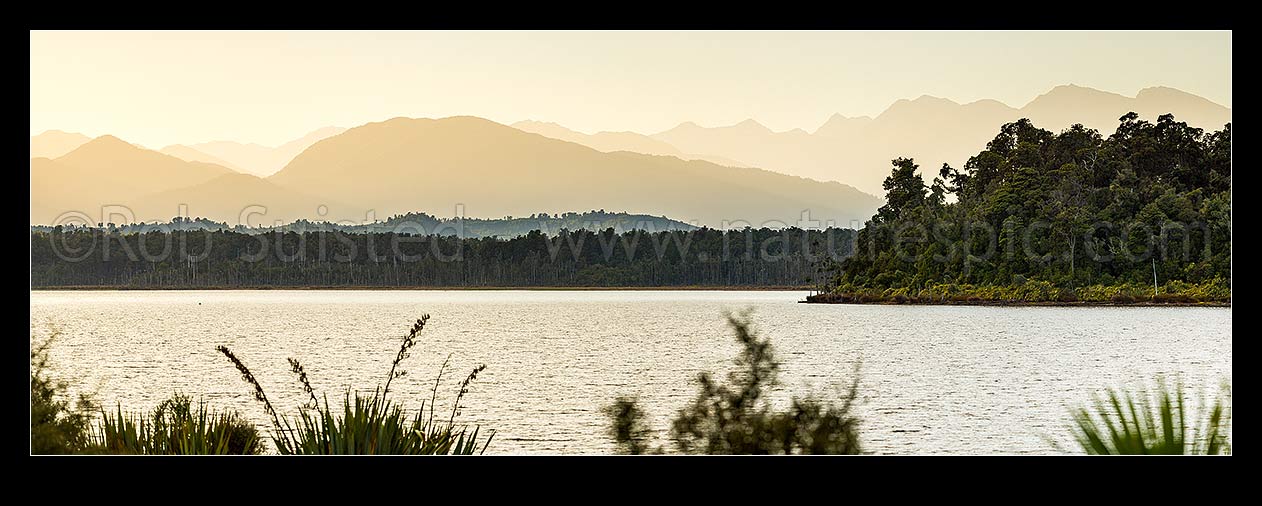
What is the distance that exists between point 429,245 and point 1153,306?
81219 millimetres

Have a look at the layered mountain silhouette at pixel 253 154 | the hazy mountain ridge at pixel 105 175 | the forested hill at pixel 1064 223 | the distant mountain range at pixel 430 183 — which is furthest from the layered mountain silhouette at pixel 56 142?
the forested hill at pixel 1064 223

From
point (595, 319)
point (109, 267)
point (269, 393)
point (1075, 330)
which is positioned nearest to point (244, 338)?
point (595, 319)

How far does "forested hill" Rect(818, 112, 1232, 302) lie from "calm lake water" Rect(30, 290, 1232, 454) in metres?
2.33

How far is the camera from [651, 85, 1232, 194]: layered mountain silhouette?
113 m

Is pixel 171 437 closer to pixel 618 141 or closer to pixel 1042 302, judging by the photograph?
pixel 1042 302

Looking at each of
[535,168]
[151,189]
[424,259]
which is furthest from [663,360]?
[151,189]

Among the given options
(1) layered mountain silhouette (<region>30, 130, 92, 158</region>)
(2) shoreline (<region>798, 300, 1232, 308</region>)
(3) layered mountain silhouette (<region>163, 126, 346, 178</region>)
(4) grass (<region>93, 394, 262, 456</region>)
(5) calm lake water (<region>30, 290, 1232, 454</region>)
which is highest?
(1) layered mountain silhouette (<region>30, 130, 92, 158</region>)

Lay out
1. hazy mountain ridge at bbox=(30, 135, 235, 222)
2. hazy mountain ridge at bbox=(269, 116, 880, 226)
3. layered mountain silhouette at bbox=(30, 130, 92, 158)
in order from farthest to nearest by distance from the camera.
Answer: layered mountain silhouette at bbox=(30, 130, 92, 158) → hazy mountain ridge at bbox=(30, 135, 235, 222) → hazy mountain ridge at bbox=(269, 116, 880, 226)

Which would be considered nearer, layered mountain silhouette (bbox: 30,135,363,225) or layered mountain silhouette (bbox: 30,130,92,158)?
layered mountain silhouette (bbox: 30,135,363,225)

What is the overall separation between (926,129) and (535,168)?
4139cm

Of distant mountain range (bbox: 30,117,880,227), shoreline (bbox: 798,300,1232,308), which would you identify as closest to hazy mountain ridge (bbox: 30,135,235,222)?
distant mountain range (bbox: 30,117,880,227)

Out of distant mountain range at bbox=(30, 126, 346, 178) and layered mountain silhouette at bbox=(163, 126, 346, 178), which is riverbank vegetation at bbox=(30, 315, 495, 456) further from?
layered mountain silhouette at bbox=(163, 126, 346, 178)
